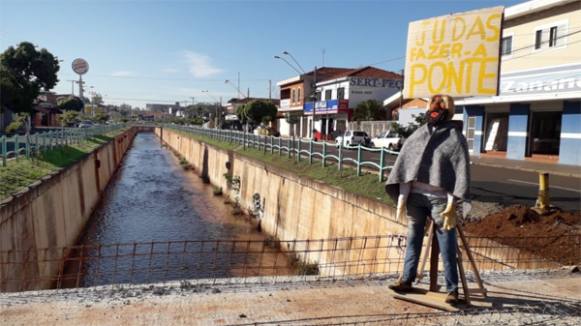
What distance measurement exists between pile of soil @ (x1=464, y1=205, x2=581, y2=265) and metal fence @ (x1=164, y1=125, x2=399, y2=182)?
94.5 inches

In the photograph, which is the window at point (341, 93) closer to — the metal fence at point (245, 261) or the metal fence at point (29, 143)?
the metal fence at point (29, 143)

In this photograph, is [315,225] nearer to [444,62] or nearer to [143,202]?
[444,62]

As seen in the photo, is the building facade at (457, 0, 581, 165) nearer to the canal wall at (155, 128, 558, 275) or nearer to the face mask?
the canal wall at (155, 128, 558, 275)

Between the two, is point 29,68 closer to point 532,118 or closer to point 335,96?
point 335,96

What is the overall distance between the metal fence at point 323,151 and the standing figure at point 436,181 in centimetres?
556

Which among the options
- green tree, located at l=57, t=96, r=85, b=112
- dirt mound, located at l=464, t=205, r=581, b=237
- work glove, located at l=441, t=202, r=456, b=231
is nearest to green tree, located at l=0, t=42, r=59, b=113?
green tree, located at l=57, t=96, r=85, b=112

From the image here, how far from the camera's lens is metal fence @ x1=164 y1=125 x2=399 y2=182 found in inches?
500

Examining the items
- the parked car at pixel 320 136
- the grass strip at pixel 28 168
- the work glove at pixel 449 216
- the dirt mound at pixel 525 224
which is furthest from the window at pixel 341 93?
the work glove at pixel 449 216

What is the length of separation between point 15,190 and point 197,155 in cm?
3076

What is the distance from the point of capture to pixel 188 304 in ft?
13.9

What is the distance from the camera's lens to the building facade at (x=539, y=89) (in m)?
20.8

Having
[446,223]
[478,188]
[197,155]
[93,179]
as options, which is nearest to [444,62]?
[478,188]

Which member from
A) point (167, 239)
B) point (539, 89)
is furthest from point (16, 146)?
point (539, 89)

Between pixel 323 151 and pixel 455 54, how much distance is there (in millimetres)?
6701
